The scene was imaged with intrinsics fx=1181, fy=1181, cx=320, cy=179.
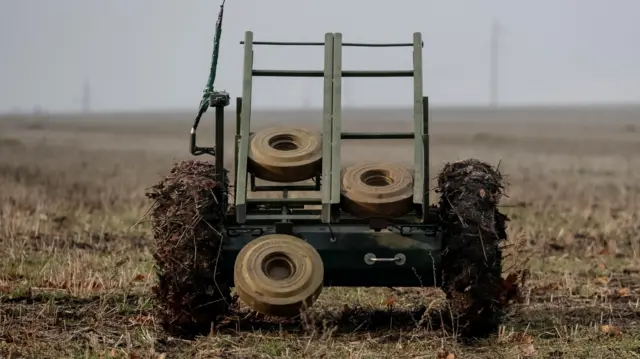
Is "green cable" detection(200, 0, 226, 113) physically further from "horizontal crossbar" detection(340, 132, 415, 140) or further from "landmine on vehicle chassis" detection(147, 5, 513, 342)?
"horizontal crossbar" detection(340, 132, 415, 140)

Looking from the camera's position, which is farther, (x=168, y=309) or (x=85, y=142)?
(x=85, y=142)

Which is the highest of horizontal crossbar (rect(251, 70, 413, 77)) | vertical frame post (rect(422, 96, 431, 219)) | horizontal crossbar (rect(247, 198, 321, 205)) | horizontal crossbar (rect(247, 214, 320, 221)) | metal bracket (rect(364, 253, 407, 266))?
horizontal crossbar (rect(251, 70, 413, 77))

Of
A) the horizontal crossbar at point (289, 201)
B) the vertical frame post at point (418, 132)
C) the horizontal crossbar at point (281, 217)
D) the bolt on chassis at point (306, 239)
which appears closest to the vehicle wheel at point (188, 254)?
the bolt on chassis at point (306, 239)

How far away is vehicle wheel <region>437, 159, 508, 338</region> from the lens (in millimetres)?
8047

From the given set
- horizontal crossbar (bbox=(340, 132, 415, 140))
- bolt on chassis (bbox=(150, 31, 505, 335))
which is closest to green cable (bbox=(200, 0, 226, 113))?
bolt on chassis (bbox=(150, 31, 505, 335))

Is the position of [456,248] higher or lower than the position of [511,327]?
higher

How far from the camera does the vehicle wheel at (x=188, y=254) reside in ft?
26.3

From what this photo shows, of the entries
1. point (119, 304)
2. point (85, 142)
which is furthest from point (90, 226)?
point (85, 142)

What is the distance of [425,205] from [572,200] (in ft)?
35.9

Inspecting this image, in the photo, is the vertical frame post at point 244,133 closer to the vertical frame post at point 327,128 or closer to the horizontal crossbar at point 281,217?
the horizontal crossbar at point 281,217

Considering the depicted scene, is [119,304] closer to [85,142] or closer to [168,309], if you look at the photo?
[168,309]

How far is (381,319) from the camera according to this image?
897cm

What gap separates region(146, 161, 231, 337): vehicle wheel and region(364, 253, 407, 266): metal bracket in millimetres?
1000

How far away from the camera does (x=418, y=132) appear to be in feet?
28.8
